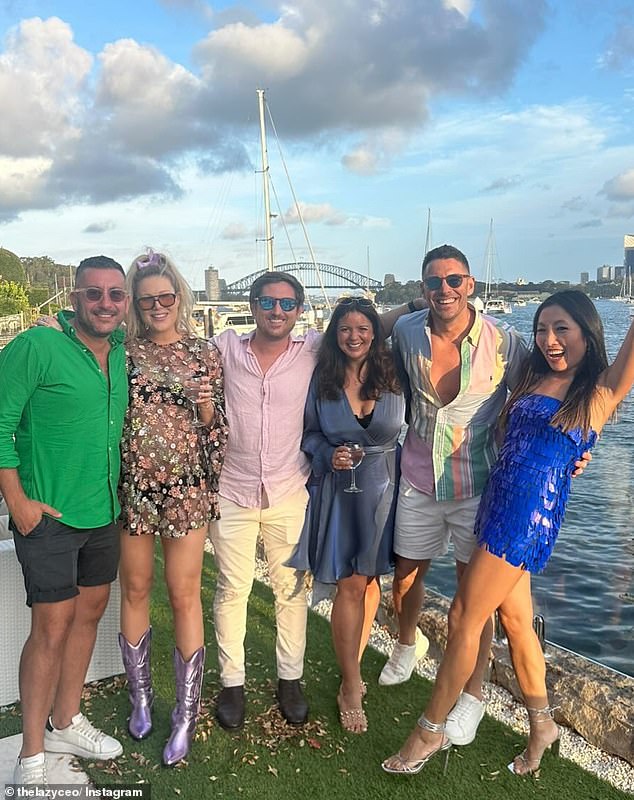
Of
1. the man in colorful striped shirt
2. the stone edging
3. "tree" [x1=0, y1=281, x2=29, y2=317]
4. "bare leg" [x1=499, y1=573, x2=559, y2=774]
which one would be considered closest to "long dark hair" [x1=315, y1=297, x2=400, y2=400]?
the man in colorful striped shirt

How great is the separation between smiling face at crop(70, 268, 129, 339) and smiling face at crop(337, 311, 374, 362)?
1.08 meters

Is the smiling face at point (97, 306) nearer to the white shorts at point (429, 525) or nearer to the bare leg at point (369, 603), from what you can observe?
the white shorts at point (429, 525)

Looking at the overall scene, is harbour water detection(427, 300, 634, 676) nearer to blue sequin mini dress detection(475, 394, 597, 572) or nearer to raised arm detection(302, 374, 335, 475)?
blue sequin mini dress detection(475, 394, 597, 572)

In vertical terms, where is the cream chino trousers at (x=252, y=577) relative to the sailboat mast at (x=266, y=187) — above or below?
below

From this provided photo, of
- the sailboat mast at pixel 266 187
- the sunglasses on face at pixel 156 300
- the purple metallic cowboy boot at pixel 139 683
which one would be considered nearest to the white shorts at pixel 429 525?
the purple metallic cowboy boot at pixel 139 683

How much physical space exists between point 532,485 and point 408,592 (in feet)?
4.38

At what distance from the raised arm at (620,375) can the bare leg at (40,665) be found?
247 centimetres

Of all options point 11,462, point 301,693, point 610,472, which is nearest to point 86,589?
point 11,462

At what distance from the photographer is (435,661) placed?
4258 millimetres

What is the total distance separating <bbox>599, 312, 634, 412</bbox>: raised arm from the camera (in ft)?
9.08

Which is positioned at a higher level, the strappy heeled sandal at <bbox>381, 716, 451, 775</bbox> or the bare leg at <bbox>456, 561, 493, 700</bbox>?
the bare leg at <bbox>456, 561, 493, 700</bbox>

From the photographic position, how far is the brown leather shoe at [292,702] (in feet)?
11.6

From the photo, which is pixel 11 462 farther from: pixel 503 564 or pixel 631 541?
pixel 631 541

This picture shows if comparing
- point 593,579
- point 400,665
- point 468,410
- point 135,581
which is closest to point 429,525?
point 468,410
